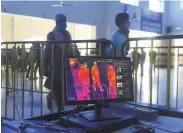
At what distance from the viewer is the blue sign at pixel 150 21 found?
798 centimetres

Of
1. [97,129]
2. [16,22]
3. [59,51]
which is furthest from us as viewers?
[16,22]

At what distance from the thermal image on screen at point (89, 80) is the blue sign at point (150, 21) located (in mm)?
6637

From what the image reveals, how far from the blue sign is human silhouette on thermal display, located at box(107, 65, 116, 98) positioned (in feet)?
21.7

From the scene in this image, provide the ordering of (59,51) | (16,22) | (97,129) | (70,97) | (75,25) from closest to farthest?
(97,129) → (70,97) → (59,51) → (16,22) → (75,25)

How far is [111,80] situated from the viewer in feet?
4.97

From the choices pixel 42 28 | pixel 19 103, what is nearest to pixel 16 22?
pixel 42 28

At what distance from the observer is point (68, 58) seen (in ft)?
4.68

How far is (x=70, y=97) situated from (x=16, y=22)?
10.7 m

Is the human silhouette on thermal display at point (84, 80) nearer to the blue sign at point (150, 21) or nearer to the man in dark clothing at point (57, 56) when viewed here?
the man in dark clothing at point (57, 56)

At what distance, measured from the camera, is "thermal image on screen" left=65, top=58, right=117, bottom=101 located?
142 cm

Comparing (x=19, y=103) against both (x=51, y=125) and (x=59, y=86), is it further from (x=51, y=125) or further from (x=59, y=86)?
(x=51, y=125)

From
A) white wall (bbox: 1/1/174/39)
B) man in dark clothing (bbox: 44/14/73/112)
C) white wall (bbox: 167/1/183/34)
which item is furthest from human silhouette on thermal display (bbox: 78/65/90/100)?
white wall (bbox: 167/1/183/34)
